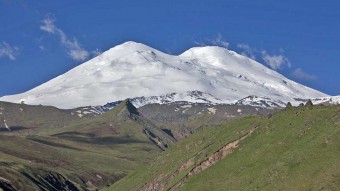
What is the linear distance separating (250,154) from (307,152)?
47.7 ft

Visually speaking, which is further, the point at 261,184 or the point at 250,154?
the point at 250,154

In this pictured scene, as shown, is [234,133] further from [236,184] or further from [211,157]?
[236,184]

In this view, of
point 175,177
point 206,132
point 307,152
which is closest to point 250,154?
point 307,152

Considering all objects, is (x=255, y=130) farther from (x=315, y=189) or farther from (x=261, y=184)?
(x=315, y=189)

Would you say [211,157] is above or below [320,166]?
above

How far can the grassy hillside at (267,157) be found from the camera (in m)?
89.7

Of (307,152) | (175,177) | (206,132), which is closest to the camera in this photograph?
(307,152)

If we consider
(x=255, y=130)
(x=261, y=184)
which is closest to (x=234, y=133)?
(x=255, y=130)

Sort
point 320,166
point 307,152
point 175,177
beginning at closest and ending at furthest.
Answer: point 320,166 < point 307,152 < point 175,177

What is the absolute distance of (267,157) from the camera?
335 ft

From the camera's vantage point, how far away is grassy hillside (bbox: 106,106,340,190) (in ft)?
294

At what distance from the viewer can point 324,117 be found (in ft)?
350

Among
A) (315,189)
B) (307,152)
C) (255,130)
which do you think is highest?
(255,130)

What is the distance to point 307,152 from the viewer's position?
95.0 metres
